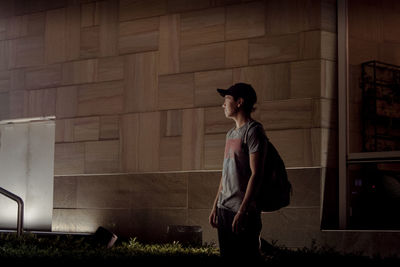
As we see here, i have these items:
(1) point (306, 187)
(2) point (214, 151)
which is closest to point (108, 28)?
(2) point (214, 151)

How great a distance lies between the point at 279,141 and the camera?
36.5ft

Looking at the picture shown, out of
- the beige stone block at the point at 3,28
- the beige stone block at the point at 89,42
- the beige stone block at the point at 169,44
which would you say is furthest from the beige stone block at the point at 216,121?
the beige stone block at the point at 3,28

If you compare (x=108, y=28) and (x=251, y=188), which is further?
(x=108, y=28)

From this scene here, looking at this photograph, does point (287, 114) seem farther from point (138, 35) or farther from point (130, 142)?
point (138, 35)

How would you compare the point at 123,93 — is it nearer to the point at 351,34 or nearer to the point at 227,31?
the point at 227,31

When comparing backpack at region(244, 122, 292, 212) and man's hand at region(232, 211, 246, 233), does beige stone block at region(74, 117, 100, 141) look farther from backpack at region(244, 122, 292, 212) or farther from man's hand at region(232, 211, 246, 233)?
man's hand at region(232, 211, 246, 233)

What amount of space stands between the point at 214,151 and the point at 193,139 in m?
0.43

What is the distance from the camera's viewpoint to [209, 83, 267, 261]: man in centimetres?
750

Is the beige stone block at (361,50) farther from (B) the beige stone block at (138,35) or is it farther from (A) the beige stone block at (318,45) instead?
(B) the beige stone block at (138,35)

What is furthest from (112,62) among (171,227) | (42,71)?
(171,227)

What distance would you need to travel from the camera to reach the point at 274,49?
11367 millimetres

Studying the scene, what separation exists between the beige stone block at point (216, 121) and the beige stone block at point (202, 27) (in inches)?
43.1

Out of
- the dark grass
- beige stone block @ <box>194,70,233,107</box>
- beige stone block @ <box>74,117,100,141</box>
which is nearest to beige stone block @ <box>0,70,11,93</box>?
beige stone block @ <box>74,117,100,141</box>

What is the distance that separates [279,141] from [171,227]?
200cm
